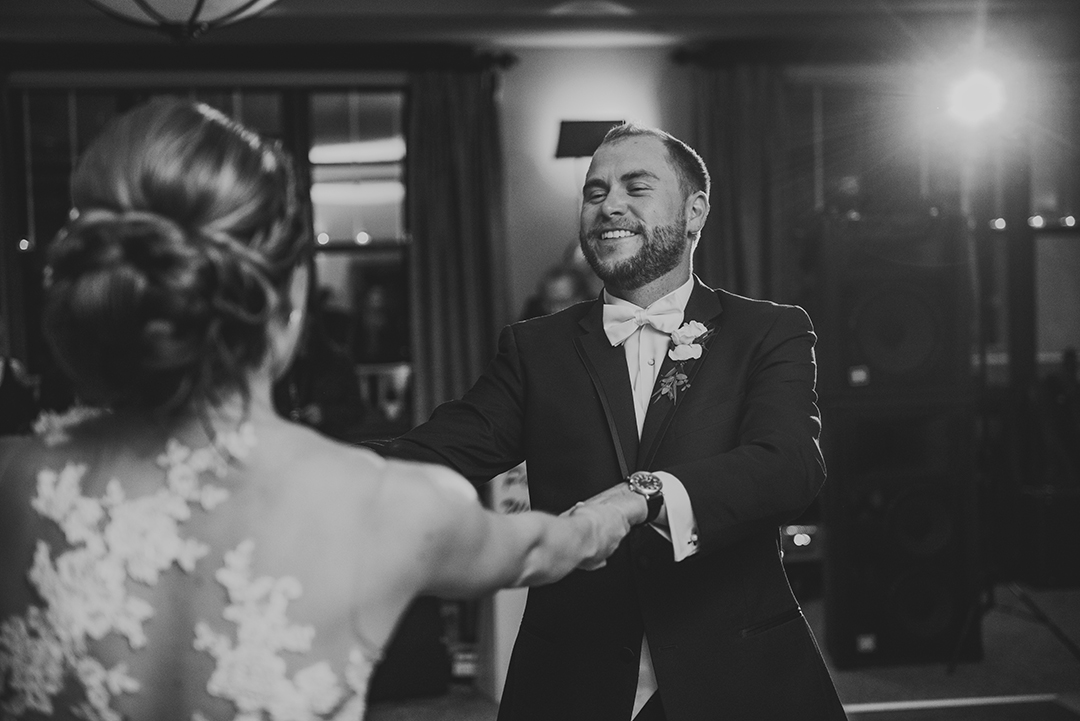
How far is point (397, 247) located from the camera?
664 cm

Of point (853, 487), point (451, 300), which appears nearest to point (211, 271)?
point (853, 487)

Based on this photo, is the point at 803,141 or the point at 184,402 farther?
the point at 803,141

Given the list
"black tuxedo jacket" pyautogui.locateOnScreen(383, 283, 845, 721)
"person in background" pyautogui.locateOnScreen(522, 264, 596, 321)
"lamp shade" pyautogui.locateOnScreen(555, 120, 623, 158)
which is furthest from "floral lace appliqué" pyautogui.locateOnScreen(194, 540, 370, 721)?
"person in background" pyautogui.locateOnScreen(522, 264, 596, 321)

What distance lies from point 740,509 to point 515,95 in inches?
205

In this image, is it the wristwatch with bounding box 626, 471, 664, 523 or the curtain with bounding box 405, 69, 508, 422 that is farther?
the curtain with bounding box 405, 69, 508, 422

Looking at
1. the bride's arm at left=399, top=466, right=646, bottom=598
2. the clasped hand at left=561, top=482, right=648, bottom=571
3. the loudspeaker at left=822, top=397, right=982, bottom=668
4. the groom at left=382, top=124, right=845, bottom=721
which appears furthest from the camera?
the loudspeaker at left=822, top=397, right=982, bottom=668

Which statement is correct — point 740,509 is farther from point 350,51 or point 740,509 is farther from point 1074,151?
point 1074,151

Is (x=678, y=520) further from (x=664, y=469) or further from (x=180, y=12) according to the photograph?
(x=180, y=12)

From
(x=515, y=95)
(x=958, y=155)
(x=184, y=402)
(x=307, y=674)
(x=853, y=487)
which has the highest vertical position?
(x=515, y=95)

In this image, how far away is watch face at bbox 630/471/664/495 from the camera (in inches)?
58.9

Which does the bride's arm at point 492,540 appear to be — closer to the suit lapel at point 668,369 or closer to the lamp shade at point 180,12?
the suit lapel at point 668,369

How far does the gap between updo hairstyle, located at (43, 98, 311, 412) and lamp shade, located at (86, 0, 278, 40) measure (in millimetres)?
1476

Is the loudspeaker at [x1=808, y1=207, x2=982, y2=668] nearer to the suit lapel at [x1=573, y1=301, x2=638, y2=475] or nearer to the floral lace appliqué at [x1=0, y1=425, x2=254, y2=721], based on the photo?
the suit lapel at [x1=573, y1=301, x2=638, y2=475]

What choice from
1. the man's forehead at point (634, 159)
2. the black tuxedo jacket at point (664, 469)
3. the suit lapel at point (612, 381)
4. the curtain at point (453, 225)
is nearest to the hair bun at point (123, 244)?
the black tuxedo jacket at point (664, 469)
